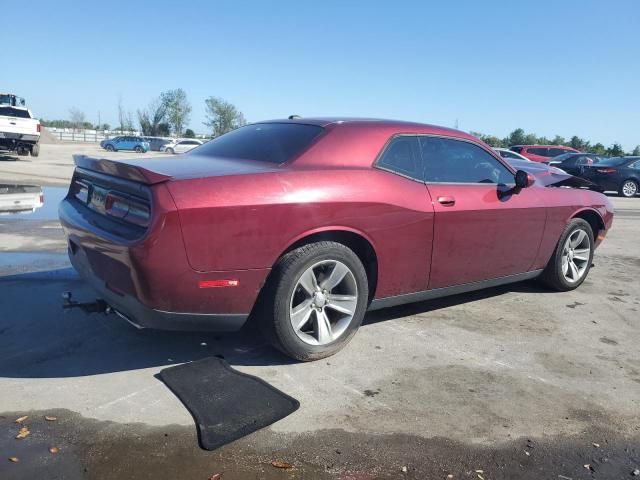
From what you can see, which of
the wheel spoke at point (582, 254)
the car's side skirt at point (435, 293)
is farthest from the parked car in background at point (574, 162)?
the car's side skirt at point (435, 293)

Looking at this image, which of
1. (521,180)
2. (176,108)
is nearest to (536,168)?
(521,180)

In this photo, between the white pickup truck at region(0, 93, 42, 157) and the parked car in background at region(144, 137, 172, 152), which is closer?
the white pickup truck at region(0, 93, 42, 157)

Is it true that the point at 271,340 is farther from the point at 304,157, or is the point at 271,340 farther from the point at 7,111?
the point at 7,111

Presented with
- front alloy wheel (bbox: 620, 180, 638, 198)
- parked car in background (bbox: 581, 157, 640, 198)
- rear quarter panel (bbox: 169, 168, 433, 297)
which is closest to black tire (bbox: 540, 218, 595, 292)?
rear quarter panel (bbox: 169, 168, 433, 297)

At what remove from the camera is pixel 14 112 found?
65.6 ft

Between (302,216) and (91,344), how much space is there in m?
1.73

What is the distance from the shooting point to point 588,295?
215 inches

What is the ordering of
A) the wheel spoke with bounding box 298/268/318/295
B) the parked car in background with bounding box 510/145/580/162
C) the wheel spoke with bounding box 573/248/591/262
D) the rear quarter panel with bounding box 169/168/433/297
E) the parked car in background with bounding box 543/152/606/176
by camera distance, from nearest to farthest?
the rear quarter panel with bounding box 169/168/433/297 → the wheel spoke with bounding box 298/268/318/295 → the wheel spoke with bounding box 573/248/591/262 → the parked car in background with bounding box 543/152/606/176 → the parked car in background with bounding box 510/145/580/162

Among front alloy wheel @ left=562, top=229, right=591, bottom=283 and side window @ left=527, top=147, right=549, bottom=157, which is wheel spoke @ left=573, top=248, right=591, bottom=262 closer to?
front alloy wheel @ left=562, top=229, right=591, bottom=283

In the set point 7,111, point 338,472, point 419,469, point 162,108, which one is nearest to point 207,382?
point 338,472

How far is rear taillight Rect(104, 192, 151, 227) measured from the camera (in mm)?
3043

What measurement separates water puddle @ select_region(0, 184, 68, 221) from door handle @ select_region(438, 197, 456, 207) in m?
6.55

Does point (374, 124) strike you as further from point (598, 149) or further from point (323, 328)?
point (598, 149)

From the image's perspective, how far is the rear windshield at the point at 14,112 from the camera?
1967 cm
